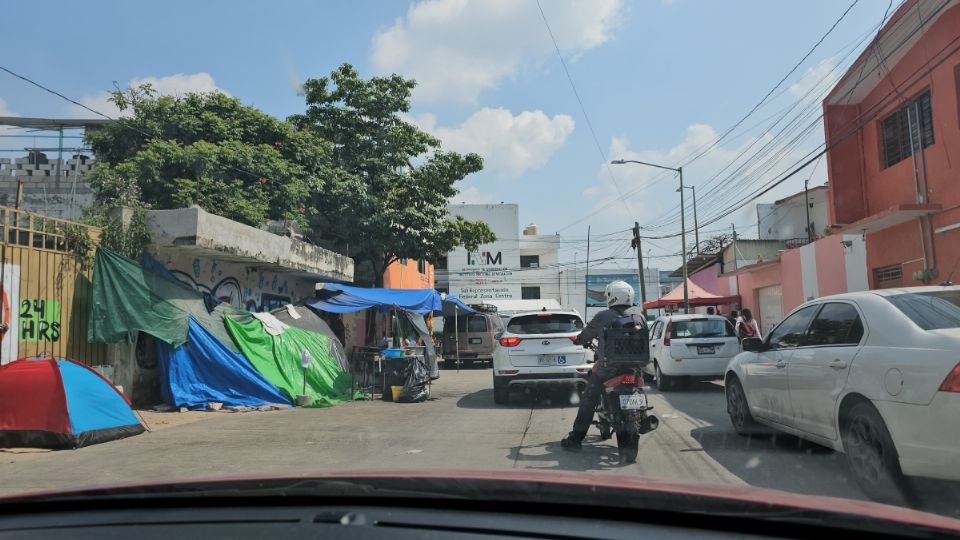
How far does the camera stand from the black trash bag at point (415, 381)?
43.1 ft

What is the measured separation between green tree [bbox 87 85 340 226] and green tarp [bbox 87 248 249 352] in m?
4.58

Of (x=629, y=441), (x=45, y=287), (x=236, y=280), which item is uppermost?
(x=236, y=280)

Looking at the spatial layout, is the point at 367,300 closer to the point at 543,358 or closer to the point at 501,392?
the point at 501,392

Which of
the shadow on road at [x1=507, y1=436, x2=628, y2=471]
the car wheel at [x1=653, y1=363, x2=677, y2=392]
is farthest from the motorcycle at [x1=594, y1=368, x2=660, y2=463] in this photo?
the car wheel at [x1=653, y1=363, x2=677, y2=392]

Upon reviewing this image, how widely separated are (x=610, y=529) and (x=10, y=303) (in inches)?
408

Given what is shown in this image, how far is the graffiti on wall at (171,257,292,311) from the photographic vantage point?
1362 centimetres

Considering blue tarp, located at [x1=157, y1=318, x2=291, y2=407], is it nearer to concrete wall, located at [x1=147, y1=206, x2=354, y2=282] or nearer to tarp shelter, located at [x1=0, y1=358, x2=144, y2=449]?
concrete wall, located at [x1=147, y1=206, x2=354, y2=282]

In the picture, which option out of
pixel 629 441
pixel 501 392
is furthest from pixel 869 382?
pixel 501 392

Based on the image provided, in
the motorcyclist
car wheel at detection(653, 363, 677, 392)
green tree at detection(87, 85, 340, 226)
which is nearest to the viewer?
the motorcyclist

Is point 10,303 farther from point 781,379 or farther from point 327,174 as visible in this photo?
point 327,174

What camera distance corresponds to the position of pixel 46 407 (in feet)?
26.8

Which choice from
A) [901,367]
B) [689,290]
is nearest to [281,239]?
[901,367]

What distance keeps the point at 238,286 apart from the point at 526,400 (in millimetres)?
7333

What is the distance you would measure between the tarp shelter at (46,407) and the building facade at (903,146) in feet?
45.9
